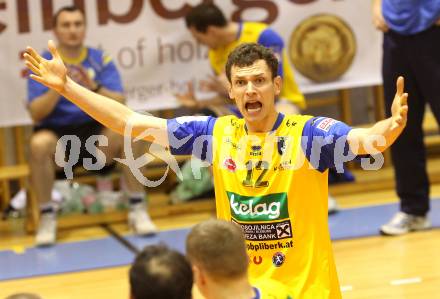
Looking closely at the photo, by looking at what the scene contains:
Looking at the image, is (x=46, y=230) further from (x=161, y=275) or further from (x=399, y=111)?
(x=161, y=275)

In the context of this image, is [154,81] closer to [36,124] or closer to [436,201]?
[36,124]

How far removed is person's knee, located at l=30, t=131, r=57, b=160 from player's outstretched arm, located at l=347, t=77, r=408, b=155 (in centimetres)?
408

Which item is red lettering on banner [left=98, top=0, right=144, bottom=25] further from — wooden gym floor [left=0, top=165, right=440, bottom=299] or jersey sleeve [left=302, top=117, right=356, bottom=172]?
jersey sleeve [left=302, top=117, right=356, bottom=172]

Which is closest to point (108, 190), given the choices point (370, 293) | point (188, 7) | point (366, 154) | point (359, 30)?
point (188, 7)

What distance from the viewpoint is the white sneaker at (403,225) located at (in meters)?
7.35

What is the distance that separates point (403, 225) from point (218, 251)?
13.6 feet

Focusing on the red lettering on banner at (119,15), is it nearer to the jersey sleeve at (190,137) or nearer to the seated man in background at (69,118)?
the seated man in background at (69,118)

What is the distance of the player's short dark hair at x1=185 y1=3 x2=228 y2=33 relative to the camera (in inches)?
312

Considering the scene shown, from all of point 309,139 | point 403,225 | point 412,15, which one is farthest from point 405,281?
point 309,139

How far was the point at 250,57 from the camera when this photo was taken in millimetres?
4559

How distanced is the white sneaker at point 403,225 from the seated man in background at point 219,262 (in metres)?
3.93

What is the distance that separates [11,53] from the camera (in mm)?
8227

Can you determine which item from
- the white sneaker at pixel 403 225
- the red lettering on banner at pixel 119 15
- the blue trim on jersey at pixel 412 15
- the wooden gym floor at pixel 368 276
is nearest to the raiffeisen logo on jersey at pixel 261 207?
the wooden gym floor at pixel 368 276

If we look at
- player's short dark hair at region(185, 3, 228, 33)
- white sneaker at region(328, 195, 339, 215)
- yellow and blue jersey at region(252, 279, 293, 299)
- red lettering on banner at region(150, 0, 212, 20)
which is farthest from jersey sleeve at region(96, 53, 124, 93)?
yellow and blue jersey at region(252, 279, 293, 299)
